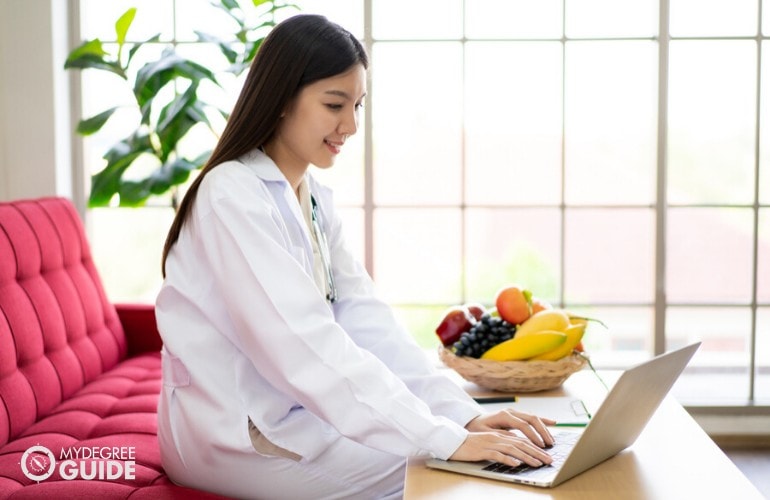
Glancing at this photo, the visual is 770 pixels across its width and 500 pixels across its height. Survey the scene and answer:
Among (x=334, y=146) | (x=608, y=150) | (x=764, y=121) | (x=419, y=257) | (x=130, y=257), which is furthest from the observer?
(x=608, y=150)

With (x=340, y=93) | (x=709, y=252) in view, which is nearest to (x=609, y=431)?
(x=340, y=93)

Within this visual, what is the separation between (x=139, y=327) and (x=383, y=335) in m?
1.46

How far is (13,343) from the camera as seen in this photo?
2.38m

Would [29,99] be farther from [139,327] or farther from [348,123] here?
[348,123]

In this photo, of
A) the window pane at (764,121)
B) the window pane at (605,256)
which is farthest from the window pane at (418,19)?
the window pane at (605,256)

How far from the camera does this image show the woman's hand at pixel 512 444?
→ 1510mm

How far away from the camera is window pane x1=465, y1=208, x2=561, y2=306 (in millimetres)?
19969

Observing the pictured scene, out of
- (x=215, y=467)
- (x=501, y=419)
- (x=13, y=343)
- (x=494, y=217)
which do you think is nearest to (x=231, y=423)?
(x=215, y=467)

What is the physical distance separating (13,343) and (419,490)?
1.38 m

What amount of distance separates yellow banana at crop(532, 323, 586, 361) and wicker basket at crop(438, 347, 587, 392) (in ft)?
0.06

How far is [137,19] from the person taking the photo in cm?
419

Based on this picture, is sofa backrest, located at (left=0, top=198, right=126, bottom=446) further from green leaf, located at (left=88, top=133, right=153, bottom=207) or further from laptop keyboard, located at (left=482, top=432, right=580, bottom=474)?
laptop keyboard, located at (left=482, top=432, right=580, bottom=474)

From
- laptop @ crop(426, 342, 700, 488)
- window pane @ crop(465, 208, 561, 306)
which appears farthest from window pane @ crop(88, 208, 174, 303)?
laptop @ crop(426, 342, 700, 488)

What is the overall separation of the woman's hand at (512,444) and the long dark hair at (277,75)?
29.2 inches
